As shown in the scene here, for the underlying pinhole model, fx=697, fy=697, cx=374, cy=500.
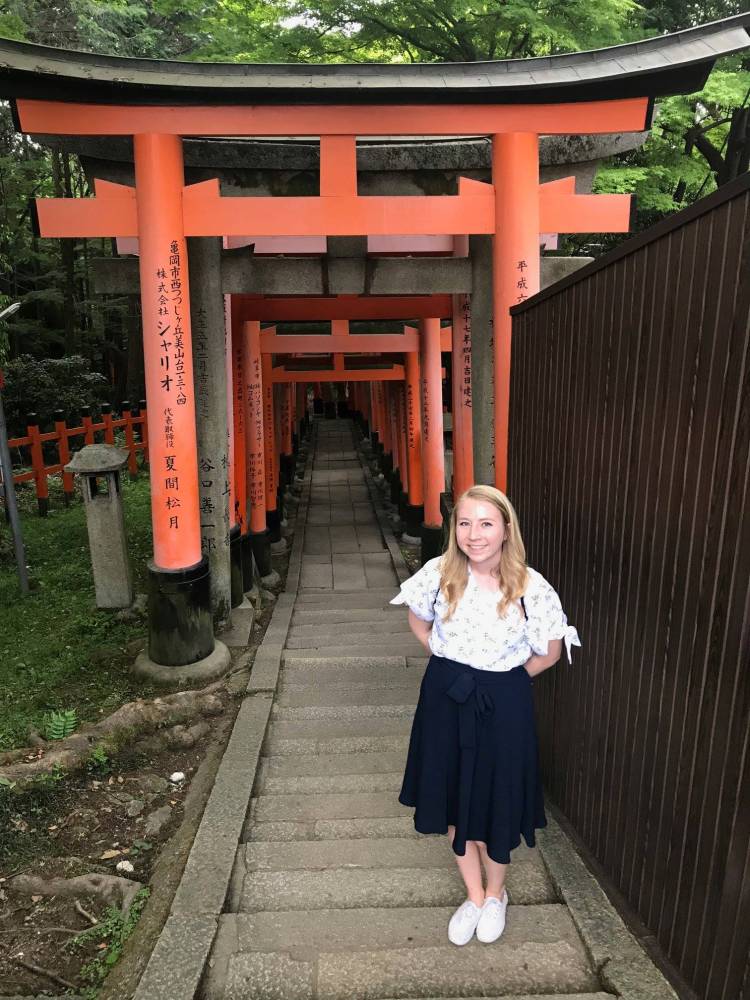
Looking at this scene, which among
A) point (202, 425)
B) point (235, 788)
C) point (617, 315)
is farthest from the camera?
point (202, 425)

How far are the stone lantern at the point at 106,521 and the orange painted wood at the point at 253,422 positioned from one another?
2261mm

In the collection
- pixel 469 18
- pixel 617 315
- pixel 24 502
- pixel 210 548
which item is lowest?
pixel 24 502

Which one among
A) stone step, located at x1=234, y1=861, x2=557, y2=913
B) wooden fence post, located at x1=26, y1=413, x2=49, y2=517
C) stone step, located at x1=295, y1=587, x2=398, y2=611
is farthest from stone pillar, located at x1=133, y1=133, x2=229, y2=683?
wooden fence post, located at x1=26, y1=413, x2=49, y2=517

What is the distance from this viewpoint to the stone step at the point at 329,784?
3830 millimetres

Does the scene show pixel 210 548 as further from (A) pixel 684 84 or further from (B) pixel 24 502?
(B) pixel 24 502

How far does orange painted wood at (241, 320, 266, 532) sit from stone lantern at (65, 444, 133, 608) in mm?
2261

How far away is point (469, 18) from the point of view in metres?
11.5

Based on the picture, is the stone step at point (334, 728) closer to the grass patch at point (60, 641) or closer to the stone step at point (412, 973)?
the grass patch at point (60, 641)

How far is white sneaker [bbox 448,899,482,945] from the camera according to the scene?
2.65 metres

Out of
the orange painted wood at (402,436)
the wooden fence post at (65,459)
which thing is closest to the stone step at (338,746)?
the orange painted wood at (402,436)

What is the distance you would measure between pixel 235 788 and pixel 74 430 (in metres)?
11.8

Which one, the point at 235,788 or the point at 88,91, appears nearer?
the point at 235,788

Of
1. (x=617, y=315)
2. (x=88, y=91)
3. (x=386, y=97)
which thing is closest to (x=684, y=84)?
(x=386, y=97)

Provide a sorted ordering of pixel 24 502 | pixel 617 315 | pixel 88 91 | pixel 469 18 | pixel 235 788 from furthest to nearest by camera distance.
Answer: pixel 24 502 < pixel 469 18 < pixel 88 91 < pixel 235 788 < pixel 617 315
